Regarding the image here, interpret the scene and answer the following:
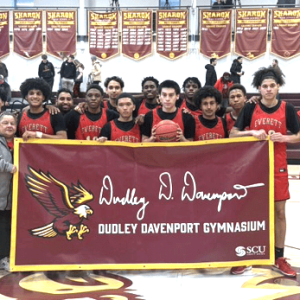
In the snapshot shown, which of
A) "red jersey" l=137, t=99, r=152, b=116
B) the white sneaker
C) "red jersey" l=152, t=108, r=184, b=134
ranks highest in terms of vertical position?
"red jersey" l=137, t=99, r=152, b=116

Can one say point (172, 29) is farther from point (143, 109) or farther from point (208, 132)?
point (208, 132)

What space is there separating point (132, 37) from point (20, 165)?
12469 millimetres

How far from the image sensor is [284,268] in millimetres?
4098

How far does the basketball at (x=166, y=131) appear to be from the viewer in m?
4.04

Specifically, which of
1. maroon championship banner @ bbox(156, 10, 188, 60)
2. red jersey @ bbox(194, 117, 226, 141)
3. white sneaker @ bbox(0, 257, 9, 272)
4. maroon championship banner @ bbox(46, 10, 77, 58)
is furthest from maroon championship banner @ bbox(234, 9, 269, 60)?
white sneaker @ bbox(0, 257, 9, 272)

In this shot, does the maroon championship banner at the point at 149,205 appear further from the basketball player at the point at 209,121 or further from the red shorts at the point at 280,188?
the basketball player at the point at 209,121

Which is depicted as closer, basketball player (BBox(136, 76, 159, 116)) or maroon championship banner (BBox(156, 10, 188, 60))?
basketball player (BBox(136, 76, 159, 116))

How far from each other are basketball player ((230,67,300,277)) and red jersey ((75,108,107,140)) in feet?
3.90

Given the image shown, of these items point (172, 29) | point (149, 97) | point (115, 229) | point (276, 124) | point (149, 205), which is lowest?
point (115, 229)

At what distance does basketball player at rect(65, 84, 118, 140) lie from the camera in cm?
453

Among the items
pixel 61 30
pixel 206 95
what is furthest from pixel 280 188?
pixel 61 30

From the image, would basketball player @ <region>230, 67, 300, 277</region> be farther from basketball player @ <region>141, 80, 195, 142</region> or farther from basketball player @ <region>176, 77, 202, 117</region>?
basketball player @ <region>176, 77, 202, 117</region>

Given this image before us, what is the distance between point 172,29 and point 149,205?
1250 cm

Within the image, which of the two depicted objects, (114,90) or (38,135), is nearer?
(38,135)
